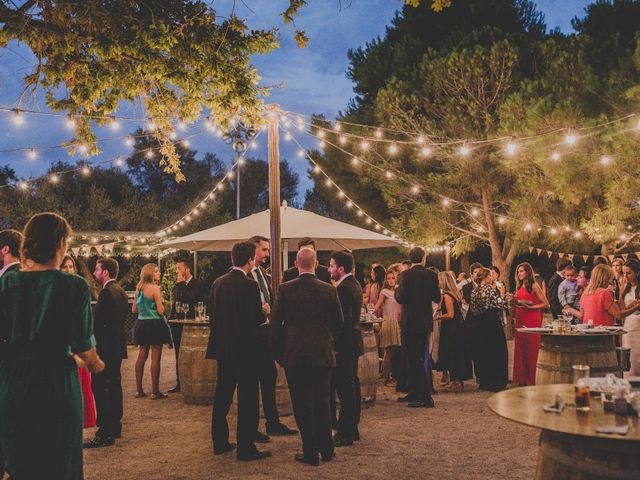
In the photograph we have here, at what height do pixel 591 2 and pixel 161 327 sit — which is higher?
pixel 591 2

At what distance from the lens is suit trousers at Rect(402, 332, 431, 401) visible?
6922 mm

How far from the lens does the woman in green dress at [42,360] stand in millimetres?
2805

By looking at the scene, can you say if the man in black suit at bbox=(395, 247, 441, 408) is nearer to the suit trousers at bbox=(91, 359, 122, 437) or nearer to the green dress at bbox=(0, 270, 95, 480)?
the suit trousers at bbox=(91, 359, 122, 437)

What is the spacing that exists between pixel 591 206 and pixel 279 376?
9742mm

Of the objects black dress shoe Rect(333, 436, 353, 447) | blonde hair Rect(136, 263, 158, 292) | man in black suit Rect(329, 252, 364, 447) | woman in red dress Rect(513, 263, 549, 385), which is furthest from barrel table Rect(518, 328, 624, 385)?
blonde hair Rect(136, 263, 158, 292)

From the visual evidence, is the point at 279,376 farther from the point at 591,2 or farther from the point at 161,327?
the point at 591,2

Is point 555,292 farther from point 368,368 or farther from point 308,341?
point 308,341

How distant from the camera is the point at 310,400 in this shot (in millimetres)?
4793

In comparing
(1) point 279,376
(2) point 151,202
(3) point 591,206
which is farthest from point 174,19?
(2) point 151,202

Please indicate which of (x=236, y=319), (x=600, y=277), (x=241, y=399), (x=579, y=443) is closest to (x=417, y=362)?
(x=600, y=277)

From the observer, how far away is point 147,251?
17.0m

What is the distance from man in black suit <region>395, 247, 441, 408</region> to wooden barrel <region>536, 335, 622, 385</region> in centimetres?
149

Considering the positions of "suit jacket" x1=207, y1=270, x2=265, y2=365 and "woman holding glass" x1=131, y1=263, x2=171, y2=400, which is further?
"woman holding glass" x1=131, y1=263, x2=171, y2=400

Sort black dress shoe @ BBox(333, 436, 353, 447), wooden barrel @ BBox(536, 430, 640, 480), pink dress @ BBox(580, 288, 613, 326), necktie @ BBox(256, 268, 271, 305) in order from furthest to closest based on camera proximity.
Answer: pink dress @ BBox(580, 288, 613, 326) → necktie @ BBox(256, 268, 271, 305) → black dress shoe @ BBox(333, 436, 353, 447) → wooden barrel @ BBox(536, 430, 640, 480)
